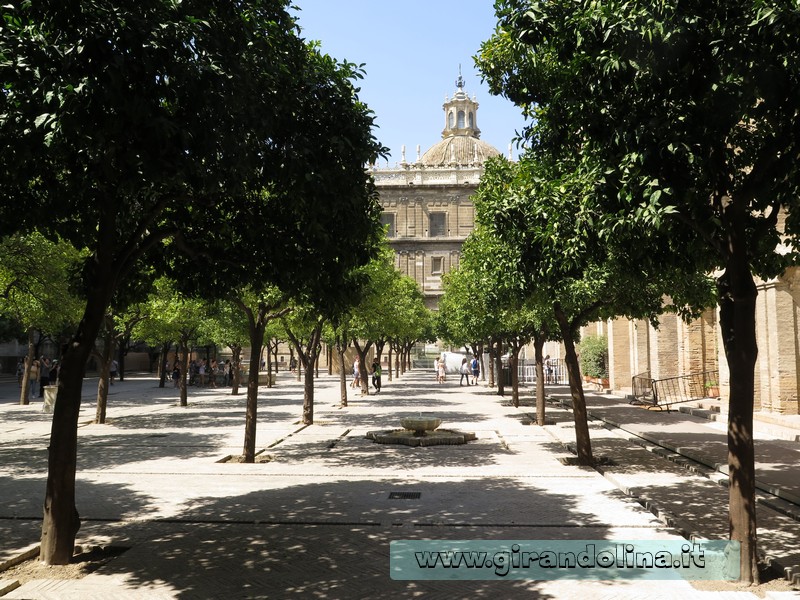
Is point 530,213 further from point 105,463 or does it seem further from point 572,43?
point 105,463

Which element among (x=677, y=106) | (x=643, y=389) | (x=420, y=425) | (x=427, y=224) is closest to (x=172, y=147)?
(x=677, y=106)

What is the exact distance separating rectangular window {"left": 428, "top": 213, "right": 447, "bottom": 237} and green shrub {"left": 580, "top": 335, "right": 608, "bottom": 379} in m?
43.0

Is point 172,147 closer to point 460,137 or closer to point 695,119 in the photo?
point 695,119

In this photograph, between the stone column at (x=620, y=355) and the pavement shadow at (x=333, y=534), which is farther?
the stone column at (x=620, y=355)

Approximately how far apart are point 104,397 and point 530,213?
1592cm

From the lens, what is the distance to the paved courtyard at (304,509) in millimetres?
6266

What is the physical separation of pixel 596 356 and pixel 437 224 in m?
44.8

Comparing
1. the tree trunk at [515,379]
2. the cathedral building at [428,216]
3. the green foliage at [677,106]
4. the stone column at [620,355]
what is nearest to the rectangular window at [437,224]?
the cathedral building at [428,216]

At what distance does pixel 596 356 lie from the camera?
37.6 m

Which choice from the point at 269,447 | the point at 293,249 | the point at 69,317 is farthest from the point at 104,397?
the point at 293,249

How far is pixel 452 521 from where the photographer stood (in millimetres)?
8508

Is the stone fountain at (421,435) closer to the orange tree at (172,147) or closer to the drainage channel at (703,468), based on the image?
the drainage channel at (703,468)

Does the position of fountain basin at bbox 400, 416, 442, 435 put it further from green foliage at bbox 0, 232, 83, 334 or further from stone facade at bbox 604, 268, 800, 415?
green foliage at bbox 0, 232, 83, 334

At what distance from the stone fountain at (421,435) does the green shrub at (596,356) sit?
883 inches
